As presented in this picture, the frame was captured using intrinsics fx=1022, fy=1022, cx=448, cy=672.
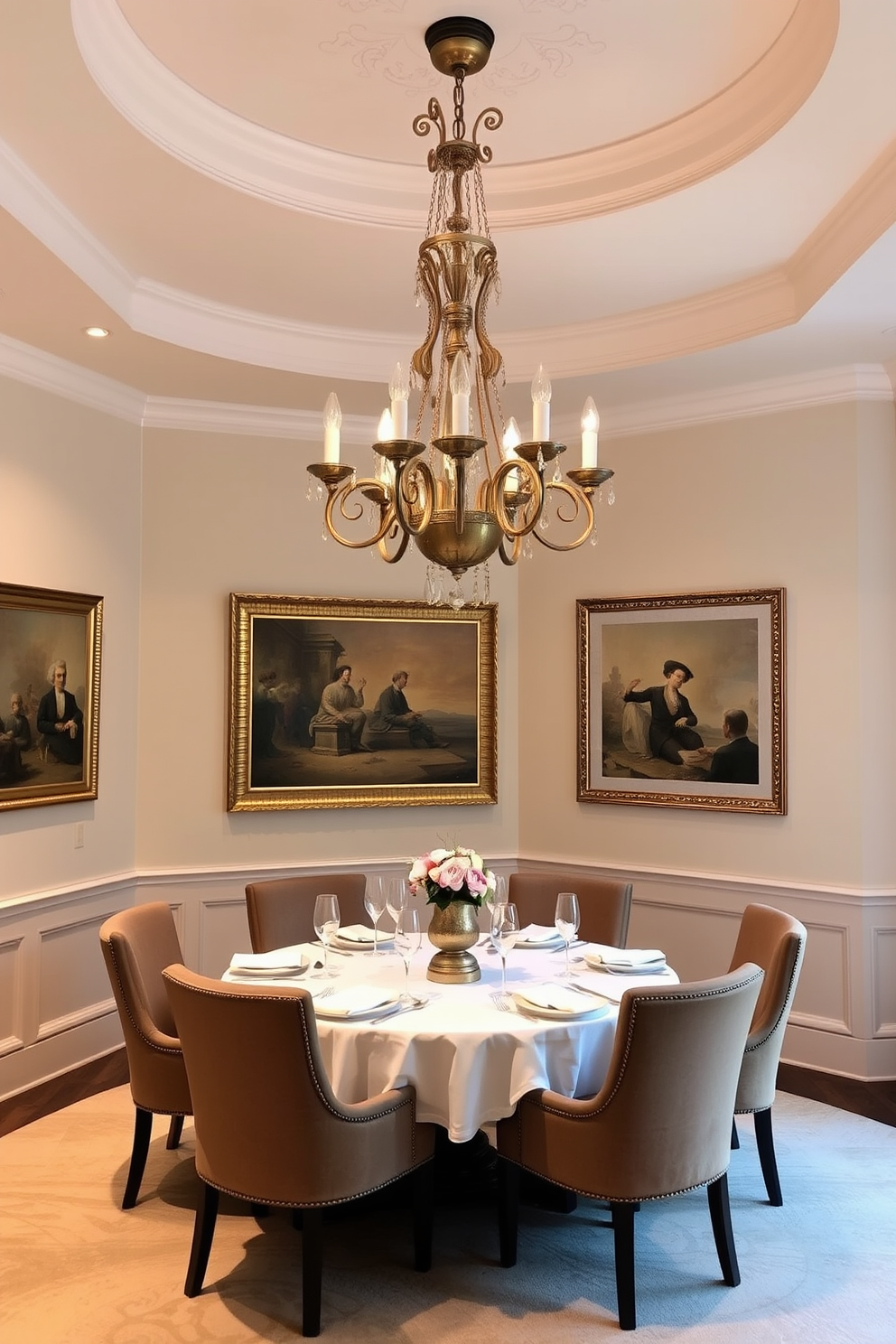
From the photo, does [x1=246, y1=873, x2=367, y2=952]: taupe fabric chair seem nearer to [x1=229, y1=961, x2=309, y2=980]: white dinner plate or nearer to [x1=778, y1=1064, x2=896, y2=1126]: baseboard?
[x1=229, y1=961, x2=309, y2=980]: white dinner plate

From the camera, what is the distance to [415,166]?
151 inches

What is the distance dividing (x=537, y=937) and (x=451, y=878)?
0.94 m

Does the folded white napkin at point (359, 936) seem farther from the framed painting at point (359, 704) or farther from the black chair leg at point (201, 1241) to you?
the framed painting at point (359, 704)

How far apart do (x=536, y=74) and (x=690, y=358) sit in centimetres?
197

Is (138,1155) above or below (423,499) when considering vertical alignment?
below

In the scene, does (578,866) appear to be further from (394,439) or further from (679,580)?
(394,439)

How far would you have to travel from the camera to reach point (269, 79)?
130 inches

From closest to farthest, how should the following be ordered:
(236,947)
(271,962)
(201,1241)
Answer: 1. (201,1241)
2. (271,962)
3. (236,947)

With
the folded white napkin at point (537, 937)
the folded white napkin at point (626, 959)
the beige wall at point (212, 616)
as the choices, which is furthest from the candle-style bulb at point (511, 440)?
the beige wall at point (212, 616)

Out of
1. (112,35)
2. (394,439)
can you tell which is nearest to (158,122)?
(112,35)

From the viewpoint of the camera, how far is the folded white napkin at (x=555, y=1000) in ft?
10.6

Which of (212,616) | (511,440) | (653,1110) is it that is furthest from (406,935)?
(212,616)

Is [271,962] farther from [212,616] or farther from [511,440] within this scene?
[212,616]

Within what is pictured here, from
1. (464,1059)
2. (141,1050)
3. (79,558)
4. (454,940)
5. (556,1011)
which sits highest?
(79,558)
